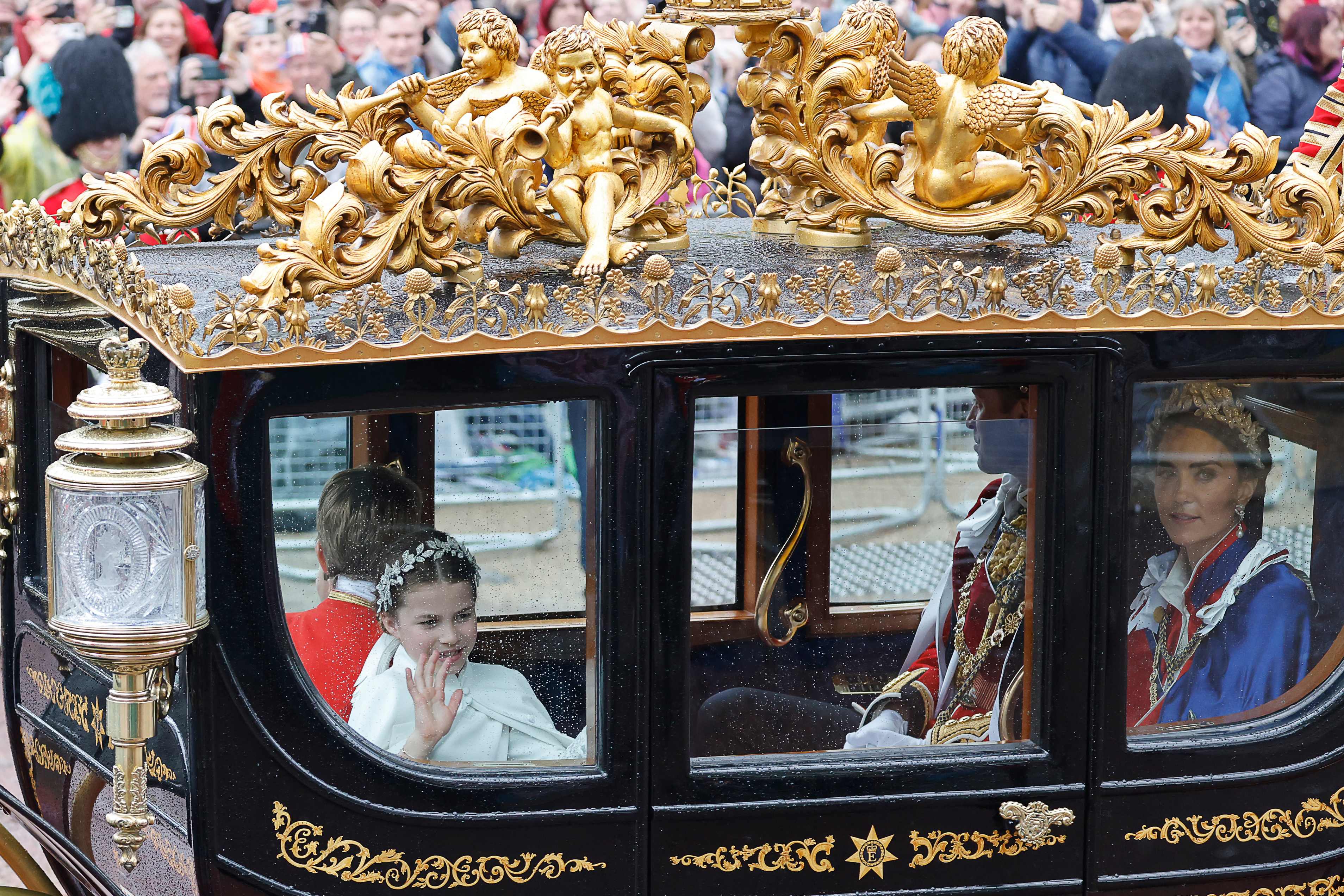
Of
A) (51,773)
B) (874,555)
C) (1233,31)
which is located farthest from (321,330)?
(1233,31)

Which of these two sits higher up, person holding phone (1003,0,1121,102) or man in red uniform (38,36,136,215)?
person holding phone (1003,0,1121,102)

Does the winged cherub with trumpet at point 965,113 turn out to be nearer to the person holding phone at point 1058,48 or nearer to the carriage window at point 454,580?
the carriage window at point 454,580

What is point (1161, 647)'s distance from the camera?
2.95m

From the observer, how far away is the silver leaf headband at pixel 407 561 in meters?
2.73

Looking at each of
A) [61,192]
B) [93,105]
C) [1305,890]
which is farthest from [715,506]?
[93,105]

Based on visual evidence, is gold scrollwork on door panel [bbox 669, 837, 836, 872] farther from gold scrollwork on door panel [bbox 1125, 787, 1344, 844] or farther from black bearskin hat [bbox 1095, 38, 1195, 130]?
black bearskin hat [bbox 1095, 38, 1195, 130]

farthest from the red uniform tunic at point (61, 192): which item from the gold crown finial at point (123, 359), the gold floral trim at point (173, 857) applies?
the gold crown finial at point (123, 359)

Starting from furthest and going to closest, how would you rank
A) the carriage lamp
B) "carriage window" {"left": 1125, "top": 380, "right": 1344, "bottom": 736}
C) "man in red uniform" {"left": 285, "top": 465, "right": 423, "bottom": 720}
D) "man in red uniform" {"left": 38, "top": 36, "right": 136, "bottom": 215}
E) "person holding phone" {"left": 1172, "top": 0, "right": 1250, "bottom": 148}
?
"person holding phone" {"left": 1172, "top": 0, "right": 1250, "bottom": 148}
"man in red uniform" {"left": 38, "top": 36, "right": 136, "bottom": 215}
"carriage window" {"left": 1125, "top": 380, "right": 1344, "bottom": 736}
"man in red uniform" {"left": 285, "top": 465, "right": 423, "bottom": 720}
the carriage lamp

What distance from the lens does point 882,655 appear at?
2.94 metres

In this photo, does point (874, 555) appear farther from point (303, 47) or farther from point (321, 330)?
point (303, 47)

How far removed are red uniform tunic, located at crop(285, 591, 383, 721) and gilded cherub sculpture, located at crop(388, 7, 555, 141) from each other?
74 centimetres

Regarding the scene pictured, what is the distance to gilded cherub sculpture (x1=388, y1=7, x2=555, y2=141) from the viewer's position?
9.41 feet

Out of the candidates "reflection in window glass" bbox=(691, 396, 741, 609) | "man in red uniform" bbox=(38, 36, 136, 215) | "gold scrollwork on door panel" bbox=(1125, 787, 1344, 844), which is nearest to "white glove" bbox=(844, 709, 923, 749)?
"reflection in window glass" bbox=(691, 396, 741, 609)

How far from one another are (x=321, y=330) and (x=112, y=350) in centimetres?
28
